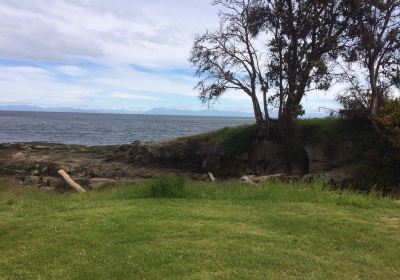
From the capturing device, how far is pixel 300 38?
24.6 m

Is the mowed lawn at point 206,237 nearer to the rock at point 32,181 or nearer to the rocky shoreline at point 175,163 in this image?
the rocky shoreline at point 175,163

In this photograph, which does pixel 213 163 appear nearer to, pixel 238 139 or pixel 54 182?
pixel 238 139

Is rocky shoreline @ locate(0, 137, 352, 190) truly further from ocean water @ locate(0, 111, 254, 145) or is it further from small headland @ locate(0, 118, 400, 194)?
ocean water @ locate(0, 111, 254, 145)

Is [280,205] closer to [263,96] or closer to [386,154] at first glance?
[386,154]

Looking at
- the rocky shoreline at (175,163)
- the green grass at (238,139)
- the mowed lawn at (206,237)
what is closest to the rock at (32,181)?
the rocky shoreline at (175,163)

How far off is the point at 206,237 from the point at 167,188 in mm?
4479

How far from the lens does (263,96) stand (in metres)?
26.4

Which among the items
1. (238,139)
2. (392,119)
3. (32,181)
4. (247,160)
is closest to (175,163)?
(238,139)

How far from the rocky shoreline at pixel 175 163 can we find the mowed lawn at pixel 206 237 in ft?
37.8

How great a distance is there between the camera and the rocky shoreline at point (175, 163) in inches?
985

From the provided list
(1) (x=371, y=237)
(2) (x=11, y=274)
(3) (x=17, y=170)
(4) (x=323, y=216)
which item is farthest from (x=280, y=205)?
(3) (x=17, y=170)

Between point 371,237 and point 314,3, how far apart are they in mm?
18033

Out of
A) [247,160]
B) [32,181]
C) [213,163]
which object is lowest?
[32,181]

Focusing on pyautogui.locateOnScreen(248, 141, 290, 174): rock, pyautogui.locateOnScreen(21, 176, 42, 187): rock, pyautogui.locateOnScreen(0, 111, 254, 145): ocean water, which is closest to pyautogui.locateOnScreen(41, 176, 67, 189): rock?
pyautogui.locateOnScreen(21, 176, 42, 187): rock
